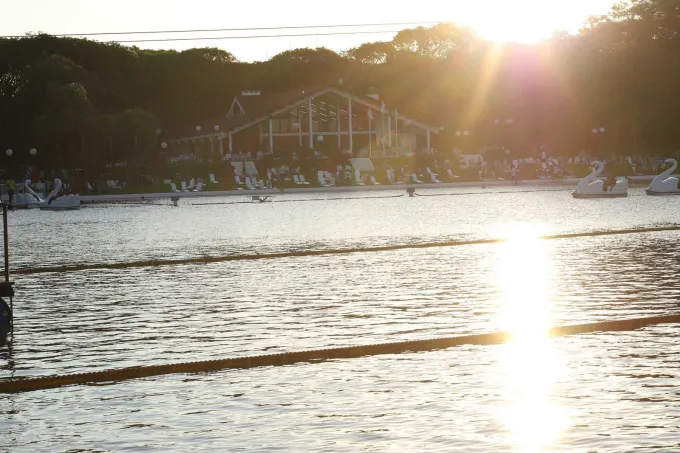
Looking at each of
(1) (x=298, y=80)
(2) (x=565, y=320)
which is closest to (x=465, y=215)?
(2) (x=565, y=320)

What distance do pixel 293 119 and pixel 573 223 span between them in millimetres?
64891

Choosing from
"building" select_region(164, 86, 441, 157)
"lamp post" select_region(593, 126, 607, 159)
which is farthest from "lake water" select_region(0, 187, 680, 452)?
"building" select_region(164, 86, 441, 157)

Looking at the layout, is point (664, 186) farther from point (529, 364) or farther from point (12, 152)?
point (12, 152)

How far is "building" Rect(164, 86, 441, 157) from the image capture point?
94.3m

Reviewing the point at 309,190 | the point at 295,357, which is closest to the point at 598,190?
the point at 309,190

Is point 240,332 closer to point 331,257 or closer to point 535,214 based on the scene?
point 331,257

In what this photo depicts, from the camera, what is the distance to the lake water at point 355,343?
9.13 metres

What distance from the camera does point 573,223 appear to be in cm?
3588

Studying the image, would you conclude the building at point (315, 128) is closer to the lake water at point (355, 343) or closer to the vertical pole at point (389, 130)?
the vertical pole at point (389, 130)

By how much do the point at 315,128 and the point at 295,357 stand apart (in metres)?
88.1

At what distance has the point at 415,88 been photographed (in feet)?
359

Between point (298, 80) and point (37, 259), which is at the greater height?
point (298, 80)

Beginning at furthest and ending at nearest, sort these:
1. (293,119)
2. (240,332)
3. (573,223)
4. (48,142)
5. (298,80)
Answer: (298,80) → (293,119) → (48,142) → (573,223) → (240,332)

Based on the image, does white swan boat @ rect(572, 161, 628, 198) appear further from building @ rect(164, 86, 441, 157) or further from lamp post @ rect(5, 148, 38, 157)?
building @ rect(164, 86, 441, 157)
